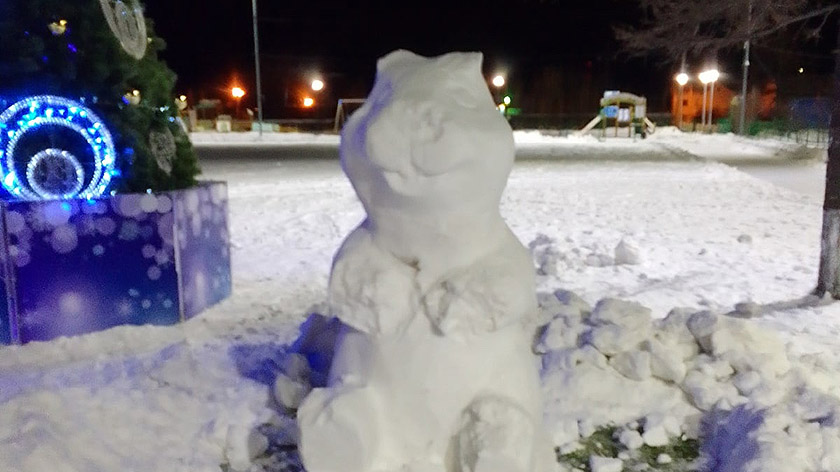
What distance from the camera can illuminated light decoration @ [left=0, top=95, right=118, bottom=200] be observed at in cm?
475

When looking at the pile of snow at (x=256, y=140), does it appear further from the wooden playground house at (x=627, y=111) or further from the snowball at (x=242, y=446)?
the snowball at (x=242, y=446)

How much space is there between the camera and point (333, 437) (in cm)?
265

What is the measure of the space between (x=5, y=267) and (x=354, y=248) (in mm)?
2859

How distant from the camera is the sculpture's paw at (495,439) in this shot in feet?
8.45

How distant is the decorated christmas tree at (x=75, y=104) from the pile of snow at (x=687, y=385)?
118 inches

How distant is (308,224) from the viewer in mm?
9055

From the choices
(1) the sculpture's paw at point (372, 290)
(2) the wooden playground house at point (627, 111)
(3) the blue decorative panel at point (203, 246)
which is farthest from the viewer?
(2) the wooden playground house at point (627, 111)

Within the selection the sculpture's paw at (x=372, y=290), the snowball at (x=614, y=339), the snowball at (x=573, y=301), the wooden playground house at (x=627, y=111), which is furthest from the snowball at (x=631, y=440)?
the wooden playground house at (x=627, y=111)

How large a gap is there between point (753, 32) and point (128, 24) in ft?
19.5

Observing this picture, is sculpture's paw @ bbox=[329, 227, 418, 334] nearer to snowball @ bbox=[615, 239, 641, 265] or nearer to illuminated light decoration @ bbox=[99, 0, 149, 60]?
illuminated light decoration @ bbox=[99, 0, 149, 60]

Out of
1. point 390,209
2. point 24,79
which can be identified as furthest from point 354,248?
point 24,79

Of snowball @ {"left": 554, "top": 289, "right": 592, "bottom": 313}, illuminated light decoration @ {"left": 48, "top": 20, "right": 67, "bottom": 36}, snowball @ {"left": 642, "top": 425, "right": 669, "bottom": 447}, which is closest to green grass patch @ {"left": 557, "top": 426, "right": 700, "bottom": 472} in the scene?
snowball @ {"left": 642, "top": 425, "right": 669, "bottom": 447}

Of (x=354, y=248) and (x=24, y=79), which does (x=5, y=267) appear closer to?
(x=24, y=79)

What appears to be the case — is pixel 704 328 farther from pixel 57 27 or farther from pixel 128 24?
pixel 57 27
